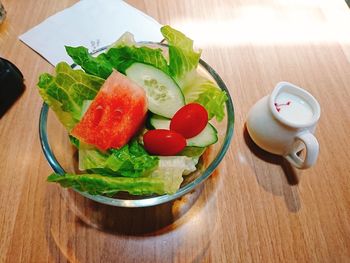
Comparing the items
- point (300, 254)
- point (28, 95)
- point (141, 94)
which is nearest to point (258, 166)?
point (300, 254)

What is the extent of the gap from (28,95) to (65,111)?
21 centimetres

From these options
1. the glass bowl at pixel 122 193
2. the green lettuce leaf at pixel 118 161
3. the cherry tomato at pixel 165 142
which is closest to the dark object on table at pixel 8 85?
the glass bowl at pixel 122 193

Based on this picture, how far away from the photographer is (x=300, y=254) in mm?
616

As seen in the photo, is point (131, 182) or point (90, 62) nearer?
point (131, 182)

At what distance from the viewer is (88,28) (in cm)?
94

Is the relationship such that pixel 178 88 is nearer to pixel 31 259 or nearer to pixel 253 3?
pixel 31 259

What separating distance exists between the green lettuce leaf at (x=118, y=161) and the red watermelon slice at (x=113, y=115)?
0.02 meters

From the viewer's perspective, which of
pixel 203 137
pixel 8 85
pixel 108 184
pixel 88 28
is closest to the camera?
pixel 108 184

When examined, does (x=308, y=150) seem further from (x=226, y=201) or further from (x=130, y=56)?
(x=130, y=56)

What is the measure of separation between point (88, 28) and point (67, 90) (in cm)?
37

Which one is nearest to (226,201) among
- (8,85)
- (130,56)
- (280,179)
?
(280,179)

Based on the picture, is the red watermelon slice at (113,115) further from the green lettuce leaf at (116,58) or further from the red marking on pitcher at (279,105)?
the red marking on pitcher at (279,105)

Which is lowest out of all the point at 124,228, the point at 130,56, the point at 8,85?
the point at 124,228

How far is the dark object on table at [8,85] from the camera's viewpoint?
2.46 ft
